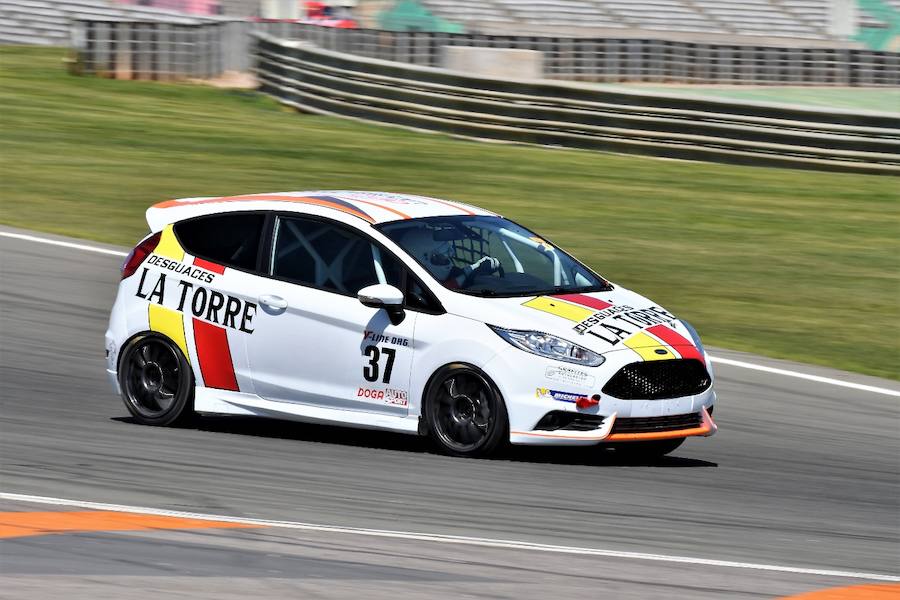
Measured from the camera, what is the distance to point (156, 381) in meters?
9.94

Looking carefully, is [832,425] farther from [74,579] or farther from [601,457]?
[74,579]

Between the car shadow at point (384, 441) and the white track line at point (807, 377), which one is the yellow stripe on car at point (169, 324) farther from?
the white track line at point (807, 377)

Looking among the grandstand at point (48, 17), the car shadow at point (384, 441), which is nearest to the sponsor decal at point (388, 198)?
the car shadow at point (384, 441)

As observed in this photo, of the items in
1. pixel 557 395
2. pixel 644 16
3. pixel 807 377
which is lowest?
pixel 807 377

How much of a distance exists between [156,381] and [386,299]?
6.26 ft

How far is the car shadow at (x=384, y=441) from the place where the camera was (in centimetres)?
908

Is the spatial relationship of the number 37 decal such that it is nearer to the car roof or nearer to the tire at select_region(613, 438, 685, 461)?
the car roof

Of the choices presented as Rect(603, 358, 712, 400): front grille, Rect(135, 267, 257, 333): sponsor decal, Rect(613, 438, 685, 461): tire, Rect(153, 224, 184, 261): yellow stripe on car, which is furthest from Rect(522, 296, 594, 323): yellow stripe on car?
Rect(153, 224, 184, 261): yellow stripe on car

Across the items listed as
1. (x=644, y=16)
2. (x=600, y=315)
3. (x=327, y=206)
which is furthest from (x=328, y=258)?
(x=644, y=16)

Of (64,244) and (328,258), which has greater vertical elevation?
(328,258)

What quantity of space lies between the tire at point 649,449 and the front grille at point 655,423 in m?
0.36

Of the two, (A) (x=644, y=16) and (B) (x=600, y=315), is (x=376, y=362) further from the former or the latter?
(A) (x=644, y=16)

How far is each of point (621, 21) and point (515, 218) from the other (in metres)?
34.9

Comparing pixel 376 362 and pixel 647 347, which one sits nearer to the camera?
pixel 647 347
